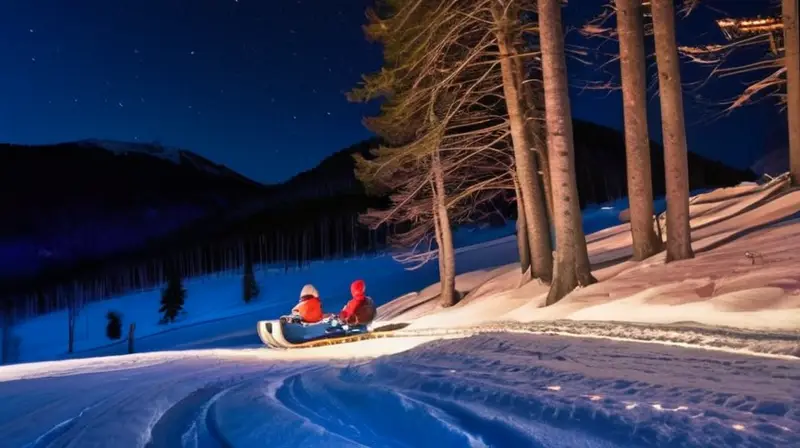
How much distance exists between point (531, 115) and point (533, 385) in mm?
13249

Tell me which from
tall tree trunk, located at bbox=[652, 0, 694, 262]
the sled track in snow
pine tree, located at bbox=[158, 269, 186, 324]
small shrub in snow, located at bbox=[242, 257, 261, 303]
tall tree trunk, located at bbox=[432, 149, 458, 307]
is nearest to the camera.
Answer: the sled track in snow

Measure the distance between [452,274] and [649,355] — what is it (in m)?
15.3

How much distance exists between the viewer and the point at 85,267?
96.6 m

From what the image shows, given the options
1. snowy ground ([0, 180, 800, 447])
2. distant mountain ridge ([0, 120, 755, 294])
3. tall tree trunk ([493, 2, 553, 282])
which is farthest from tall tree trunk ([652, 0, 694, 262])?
distant mountain ridge ([0, 120, 755, 294])

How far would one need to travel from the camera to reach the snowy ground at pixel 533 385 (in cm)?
377

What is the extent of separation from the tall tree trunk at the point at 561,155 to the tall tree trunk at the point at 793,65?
750 centimetres

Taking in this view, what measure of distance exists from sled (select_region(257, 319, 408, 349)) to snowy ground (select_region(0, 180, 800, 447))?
216 centimetres

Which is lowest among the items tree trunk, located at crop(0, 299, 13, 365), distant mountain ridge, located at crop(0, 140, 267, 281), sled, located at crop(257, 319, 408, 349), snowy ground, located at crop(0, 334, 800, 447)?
tree trunk, located at crop(0, 299, 13, 365)

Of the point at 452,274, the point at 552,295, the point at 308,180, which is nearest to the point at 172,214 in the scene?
the point at 308,180

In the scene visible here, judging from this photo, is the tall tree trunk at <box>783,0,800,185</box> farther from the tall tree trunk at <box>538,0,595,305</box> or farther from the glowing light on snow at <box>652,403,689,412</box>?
the glowing light on snow at <box>652,403,689,412</box>

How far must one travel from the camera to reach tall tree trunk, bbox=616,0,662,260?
1241 cm

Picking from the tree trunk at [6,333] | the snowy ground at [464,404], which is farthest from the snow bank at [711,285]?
the tree trunk at [6,333]

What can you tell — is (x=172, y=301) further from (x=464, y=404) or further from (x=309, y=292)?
(x=464, y=404)

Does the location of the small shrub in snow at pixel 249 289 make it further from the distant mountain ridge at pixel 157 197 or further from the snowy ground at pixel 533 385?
the snowy ground at pixel 533 385
